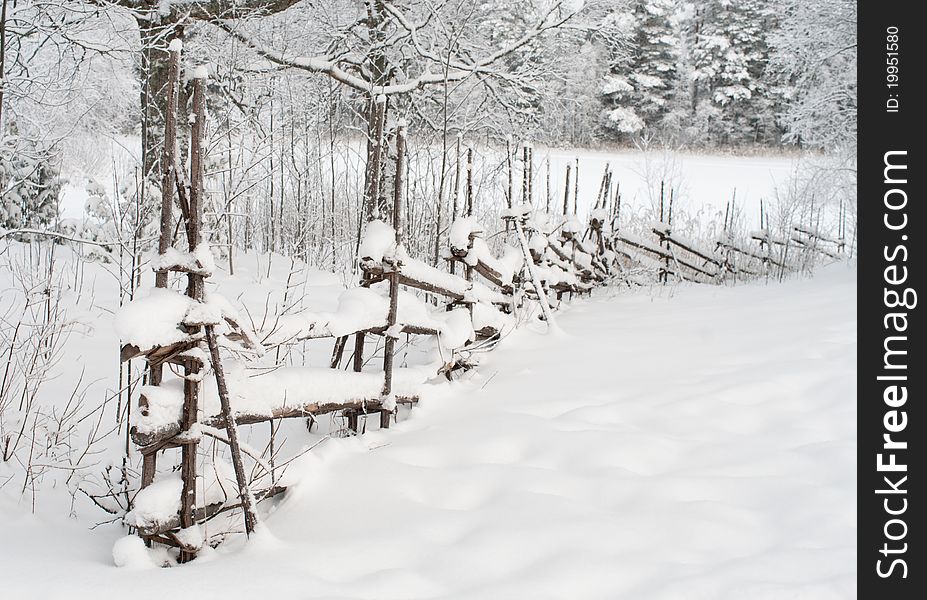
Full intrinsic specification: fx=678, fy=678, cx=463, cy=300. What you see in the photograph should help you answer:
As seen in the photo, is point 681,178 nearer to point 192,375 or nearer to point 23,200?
point 23,200

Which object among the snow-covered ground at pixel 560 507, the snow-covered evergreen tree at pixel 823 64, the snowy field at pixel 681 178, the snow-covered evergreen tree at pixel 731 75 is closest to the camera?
the snow-covered ground at pixel 560 507

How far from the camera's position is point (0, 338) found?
4.20 meters

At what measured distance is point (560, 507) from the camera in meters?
2.54

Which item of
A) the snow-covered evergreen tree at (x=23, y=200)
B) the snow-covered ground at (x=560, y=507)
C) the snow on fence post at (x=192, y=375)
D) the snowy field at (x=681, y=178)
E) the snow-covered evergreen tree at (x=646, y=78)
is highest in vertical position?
the snow-covered evergreen tree at (x=646, y=78)

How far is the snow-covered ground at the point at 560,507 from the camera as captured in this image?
2072 millimetres
